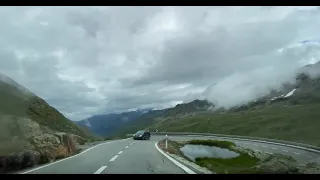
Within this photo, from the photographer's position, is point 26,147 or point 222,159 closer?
point 26,147

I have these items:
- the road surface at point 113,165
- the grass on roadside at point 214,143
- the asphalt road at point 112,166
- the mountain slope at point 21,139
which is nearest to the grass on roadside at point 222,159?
the grass on roadside at point 214,143

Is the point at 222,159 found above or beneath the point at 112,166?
beneath

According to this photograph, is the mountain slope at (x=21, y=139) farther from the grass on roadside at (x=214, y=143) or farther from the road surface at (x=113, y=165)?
the grass on roadside at (x=214, y=143)

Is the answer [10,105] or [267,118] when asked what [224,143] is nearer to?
[10,105]

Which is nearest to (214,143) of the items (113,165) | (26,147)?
(26,147)

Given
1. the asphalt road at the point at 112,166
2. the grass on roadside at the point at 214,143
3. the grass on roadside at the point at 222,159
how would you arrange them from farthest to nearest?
the grass on roadside at the point at 214,143 → the grass on roadside at the point at 222,159 → the asphalt road at the point at 112,166

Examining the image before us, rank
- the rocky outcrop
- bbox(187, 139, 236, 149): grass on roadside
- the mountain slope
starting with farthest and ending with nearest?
bbox(187, 139, 236, 149): grass on roadside → the mountain slope → the rocky outcrop

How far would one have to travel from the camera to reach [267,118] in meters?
174

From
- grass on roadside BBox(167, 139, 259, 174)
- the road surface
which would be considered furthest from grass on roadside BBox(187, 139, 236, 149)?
the road surface

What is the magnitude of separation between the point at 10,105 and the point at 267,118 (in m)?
155

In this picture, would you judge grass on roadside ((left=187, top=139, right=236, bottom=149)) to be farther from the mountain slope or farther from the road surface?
the road surface

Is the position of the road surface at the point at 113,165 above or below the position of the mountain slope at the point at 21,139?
below

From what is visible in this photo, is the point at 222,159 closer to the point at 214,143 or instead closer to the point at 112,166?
the point at 214,143
